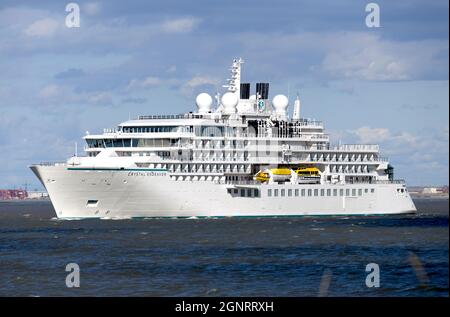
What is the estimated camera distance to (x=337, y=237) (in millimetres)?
73062

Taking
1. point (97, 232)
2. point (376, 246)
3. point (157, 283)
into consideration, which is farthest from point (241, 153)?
point (157, 283)

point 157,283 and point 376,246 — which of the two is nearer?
point 157,283

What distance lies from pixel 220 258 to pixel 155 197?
120ft

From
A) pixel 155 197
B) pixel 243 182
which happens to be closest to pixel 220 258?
pixel 155 197

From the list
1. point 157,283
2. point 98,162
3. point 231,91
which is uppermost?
point 231,91

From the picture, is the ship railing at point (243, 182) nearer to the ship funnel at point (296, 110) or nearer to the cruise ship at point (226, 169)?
the cruise ship at point (226, 169)

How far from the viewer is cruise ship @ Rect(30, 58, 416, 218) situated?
9281cm

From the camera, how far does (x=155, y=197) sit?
9394cm

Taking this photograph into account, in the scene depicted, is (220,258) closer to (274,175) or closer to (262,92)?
(274,175)

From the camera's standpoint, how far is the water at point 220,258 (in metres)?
45.8


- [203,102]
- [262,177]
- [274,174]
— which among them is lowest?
[262,177]
